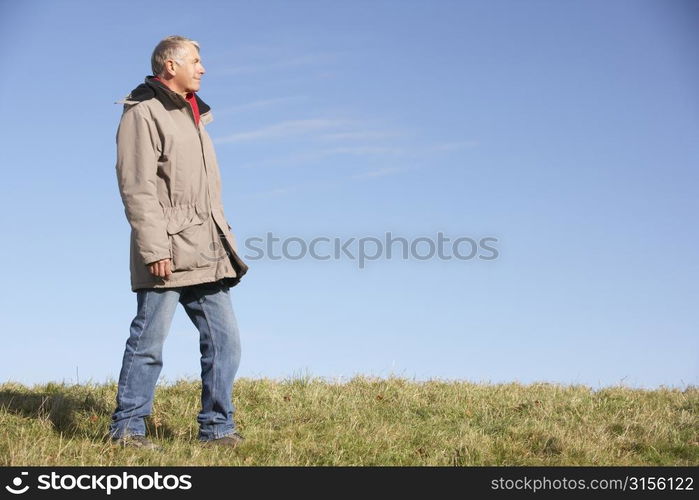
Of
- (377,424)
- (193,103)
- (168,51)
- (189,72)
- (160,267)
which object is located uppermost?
(168,51)

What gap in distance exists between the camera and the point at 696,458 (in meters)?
7.15

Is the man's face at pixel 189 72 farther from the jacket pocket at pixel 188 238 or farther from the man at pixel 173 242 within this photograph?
the jacket pocket at pixel 188 238

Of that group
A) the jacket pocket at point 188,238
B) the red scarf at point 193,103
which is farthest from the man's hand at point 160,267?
the red scarf at point 193,103

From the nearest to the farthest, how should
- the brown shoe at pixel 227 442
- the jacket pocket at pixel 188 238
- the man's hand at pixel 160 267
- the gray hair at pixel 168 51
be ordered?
the man's hand at pixel 160 267 → the jacket pocket at pixel 188 238 → the gray hair at pixel 168 51 → the brown shoe at pixel 227 442

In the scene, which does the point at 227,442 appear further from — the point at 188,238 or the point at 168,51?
the point at 168,51

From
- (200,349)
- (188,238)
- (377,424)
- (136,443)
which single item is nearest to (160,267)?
(188,238)

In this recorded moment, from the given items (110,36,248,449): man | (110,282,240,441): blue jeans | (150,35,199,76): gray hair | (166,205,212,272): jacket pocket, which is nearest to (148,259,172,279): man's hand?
(110,36,248,449): man

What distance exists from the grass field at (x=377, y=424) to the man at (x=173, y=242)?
0.48m

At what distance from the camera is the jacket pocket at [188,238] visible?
6281mm

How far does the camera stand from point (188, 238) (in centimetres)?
634

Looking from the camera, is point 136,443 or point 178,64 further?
point 178,64

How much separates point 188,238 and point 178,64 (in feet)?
4.90

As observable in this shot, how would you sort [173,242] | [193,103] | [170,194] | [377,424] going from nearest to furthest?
[173,242] < [170,194] < [193,103] < [377,424]

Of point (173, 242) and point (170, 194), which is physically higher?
point (170, 194)
